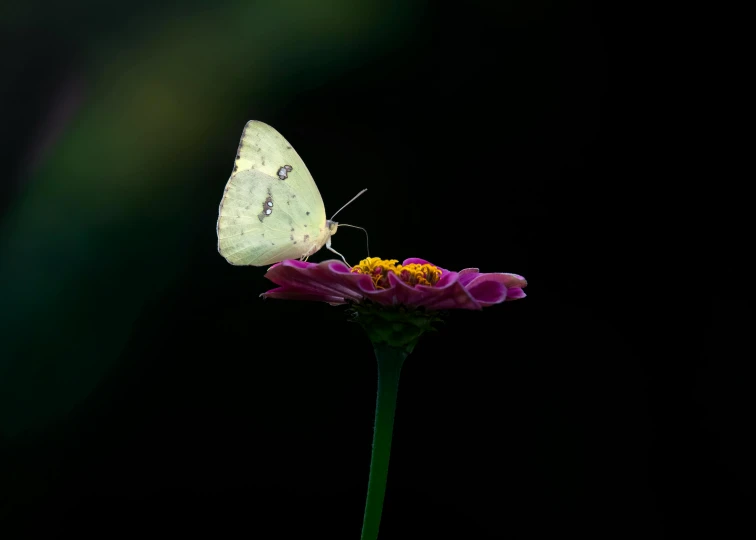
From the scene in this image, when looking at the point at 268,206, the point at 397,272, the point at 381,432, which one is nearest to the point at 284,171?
the point at 268,206

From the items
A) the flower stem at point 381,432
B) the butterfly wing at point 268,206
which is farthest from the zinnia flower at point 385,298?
the butterfly wing at point 268,206

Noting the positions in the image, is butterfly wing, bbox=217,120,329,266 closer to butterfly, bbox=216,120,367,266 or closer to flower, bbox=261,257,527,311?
butterfly, bbox=216,120,367,266

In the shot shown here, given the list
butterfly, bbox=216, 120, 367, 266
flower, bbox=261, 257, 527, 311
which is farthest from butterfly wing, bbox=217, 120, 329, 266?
flower, bbox=261, 257, 527, 311

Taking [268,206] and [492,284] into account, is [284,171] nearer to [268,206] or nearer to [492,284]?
[268,206]

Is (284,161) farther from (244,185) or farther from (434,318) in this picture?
(434,318)

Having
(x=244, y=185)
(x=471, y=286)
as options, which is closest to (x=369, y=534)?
(x=471, y=286)

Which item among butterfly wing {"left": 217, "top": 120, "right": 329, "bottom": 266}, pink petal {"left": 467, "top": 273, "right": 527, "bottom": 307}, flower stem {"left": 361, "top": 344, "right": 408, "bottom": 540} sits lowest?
flower stem {"left": 361, "top": 344, "right": 408, "bottom": 540}

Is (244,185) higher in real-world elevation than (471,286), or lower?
higher
